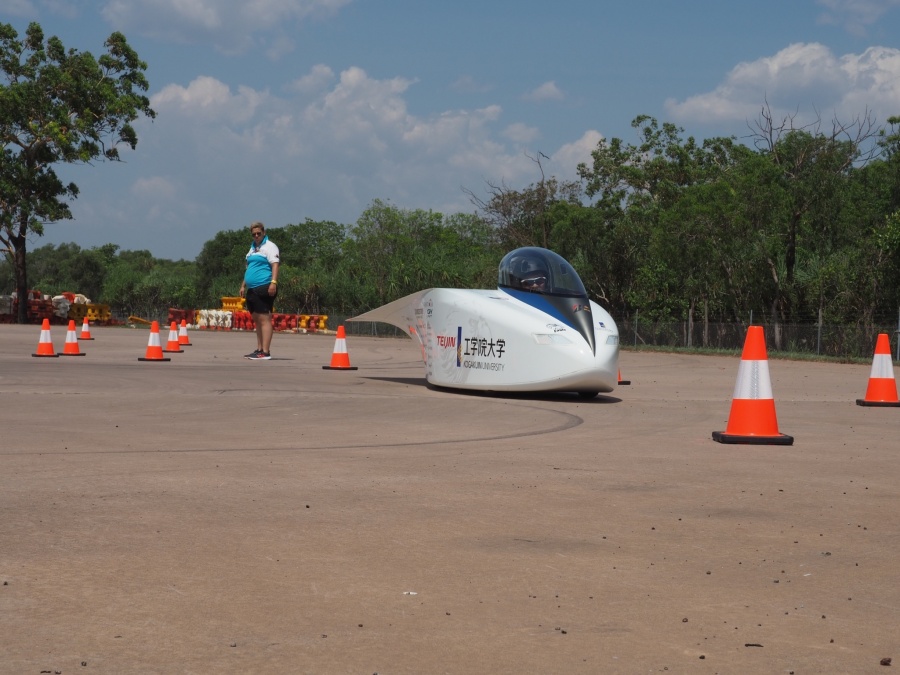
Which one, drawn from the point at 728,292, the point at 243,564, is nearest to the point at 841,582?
the point at 243,564

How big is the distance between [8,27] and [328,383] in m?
48.1

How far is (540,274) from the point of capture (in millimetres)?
14617

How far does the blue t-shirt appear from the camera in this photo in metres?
20.8

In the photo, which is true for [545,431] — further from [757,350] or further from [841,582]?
[841,582]

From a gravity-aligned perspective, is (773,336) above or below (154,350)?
above

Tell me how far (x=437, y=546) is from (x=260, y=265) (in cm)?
1573

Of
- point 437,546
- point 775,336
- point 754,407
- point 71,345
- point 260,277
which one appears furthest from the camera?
point 775,336

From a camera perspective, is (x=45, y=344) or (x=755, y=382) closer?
(x=755, y=382)

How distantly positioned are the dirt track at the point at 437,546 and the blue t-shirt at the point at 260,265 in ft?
30.3

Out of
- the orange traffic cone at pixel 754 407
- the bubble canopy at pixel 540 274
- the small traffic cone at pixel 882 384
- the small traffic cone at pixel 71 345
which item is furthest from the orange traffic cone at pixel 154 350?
the orange traffic cone at pixel 754 407

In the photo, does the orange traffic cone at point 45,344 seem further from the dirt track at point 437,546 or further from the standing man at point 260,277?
the dirt track at point 437,546

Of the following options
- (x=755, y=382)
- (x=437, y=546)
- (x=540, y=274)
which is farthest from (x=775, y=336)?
(x=437, y=546)

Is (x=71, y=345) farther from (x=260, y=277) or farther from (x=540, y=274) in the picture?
(x=540, y=274)

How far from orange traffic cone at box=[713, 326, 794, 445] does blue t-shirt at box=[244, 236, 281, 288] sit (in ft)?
38.5
